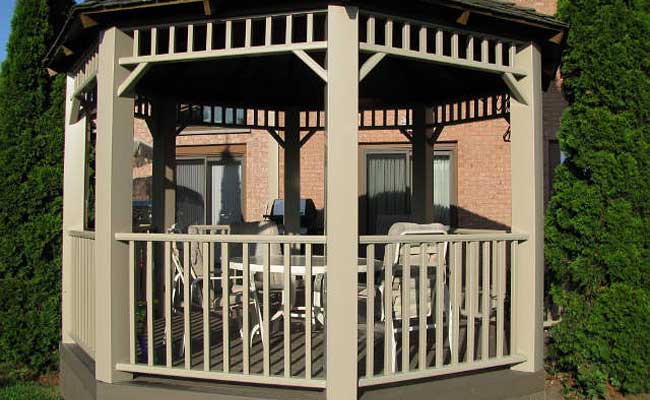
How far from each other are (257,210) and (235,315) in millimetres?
5100

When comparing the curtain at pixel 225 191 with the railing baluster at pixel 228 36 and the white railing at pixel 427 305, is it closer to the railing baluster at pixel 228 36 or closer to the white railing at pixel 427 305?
the white railing at pixel 427 305

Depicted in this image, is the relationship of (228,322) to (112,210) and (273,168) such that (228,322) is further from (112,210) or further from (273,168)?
(273,168)

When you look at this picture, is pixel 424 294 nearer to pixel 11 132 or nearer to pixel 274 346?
pixel 274 346

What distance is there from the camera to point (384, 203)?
1157cm

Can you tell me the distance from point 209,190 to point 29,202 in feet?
20.4

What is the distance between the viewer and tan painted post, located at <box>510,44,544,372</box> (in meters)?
4.90

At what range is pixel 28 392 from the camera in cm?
572

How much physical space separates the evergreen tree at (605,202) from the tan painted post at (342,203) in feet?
8.21

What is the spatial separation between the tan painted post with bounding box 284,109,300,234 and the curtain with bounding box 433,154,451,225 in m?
3.98

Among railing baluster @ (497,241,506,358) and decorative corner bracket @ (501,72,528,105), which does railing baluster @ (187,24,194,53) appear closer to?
decorative corner bracket @ (501,72,528,105)

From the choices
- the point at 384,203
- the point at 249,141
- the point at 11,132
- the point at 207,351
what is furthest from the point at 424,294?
the point at 249,141

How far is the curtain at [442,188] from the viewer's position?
11195mm

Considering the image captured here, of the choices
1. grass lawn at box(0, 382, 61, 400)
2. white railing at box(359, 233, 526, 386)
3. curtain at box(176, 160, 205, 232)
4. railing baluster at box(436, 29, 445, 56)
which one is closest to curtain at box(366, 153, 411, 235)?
curtain at box(176, 160, 205, 232)

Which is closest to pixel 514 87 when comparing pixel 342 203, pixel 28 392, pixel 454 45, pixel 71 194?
pixel 454 45
